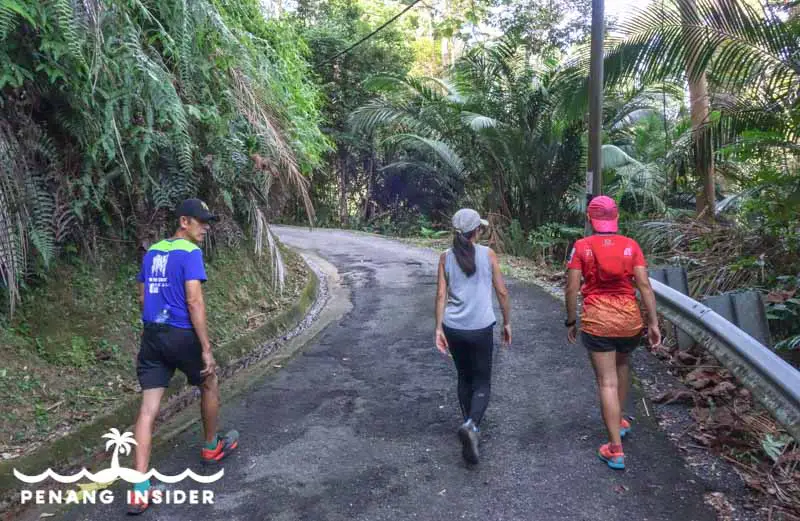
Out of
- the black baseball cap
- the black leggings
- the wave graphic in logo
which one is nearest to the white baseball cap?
the black leggings

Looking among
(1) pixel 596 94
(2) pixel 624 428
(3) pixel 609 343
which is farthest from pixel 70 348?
(1) pixel 596 94

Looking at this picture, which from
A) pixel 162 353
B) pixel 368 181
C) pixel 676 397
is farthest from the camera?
pixel 368 181

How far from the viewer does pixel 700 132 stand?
8922 mm

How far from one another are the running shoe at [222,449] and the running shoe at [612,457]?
2.57 m

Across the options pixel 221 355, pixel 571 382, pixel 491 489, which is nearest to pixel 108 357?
pixel 221 355

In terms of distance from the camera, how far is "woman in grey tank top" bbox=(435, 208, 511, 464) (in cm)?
455

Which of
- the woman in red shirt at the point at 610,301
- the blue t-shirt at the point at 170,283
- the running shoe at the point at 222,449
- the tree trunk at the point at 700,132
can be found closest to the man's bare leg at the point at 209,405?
the running shoe at the point at 222,449

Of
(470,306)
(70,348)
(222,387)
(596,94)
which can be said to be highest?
(596,94)

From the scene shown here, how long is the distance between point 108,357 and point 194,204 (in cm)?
225

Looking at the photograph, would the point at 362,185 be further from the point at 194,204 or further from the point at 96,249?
the point at 194,204

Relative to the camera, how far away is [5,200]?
193 inches

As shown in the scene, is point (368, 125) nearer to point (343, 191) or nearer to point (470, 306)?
point (343, 191)

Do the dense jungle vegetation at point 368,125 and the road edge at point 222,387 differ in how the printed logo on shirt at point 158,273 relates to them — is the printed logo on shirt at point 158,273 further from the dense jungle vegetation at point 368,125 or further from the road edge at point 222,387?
the dense jungle vegetation at point 368,125

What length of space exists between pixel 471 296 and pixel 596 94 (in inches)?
235
